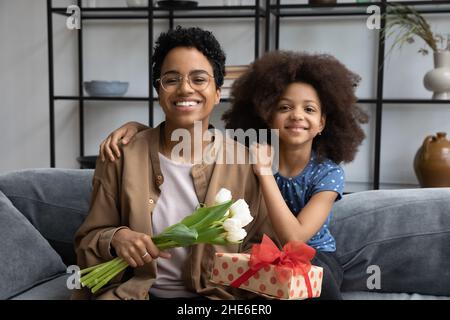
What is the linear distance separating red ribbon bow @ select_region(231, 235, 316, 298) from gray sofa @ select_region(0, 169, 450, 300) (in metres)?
0.59

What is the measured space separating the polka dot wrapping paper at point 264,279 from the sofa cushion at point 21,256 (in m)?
0.64

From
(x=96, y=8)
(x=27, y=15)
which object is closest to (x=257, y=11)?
(x=96, y=8)

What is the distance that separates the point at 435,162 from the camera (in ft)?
10.4

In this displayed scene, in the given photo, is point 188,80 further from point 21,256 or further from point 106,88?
point 106,88

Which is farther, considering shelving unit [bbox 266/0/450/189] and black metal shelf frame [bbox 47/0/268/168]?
black metal shelf frame [bbox 47/0/268/168]

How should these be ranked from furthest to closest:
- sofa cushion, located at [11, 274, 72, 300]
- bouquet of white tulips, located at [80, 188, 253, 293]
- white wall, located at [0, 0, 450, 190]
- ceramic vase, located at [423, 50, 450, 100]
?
white wall, located at [0, 0, 450, 190], ceramic vase, located at [423, 50, 450, 100], sofa cushion, located at [11, 274, 72, 300], bouquet of white tulips, located at [80, 188, 253, 293]

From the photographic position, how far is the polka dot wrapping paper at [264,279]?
1.22 metres

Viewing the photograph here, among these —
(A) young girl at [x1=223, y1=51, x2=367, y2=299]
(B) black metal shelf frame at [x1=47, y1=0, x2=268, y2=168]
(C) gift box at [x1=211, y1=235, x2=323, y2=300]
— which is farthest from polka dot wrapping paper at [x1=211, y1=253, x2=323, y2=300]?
(B) black metal shelf frame at [x1=47, y1=0, x2=268, y2=168]

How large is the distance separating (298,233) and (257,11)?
2.32m

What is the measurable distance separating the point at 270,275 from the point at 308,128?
47 cm

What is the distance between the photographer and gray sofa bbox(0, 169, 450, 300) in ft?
5.72

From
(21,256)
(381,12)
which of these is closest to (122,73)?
(381,12)

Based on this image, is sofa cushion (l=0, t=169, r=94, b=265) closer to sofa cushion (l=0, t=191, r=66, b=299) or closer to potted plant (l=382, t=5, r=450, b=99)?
sofa cushion (l=0, t=191, r=66, b=299)
